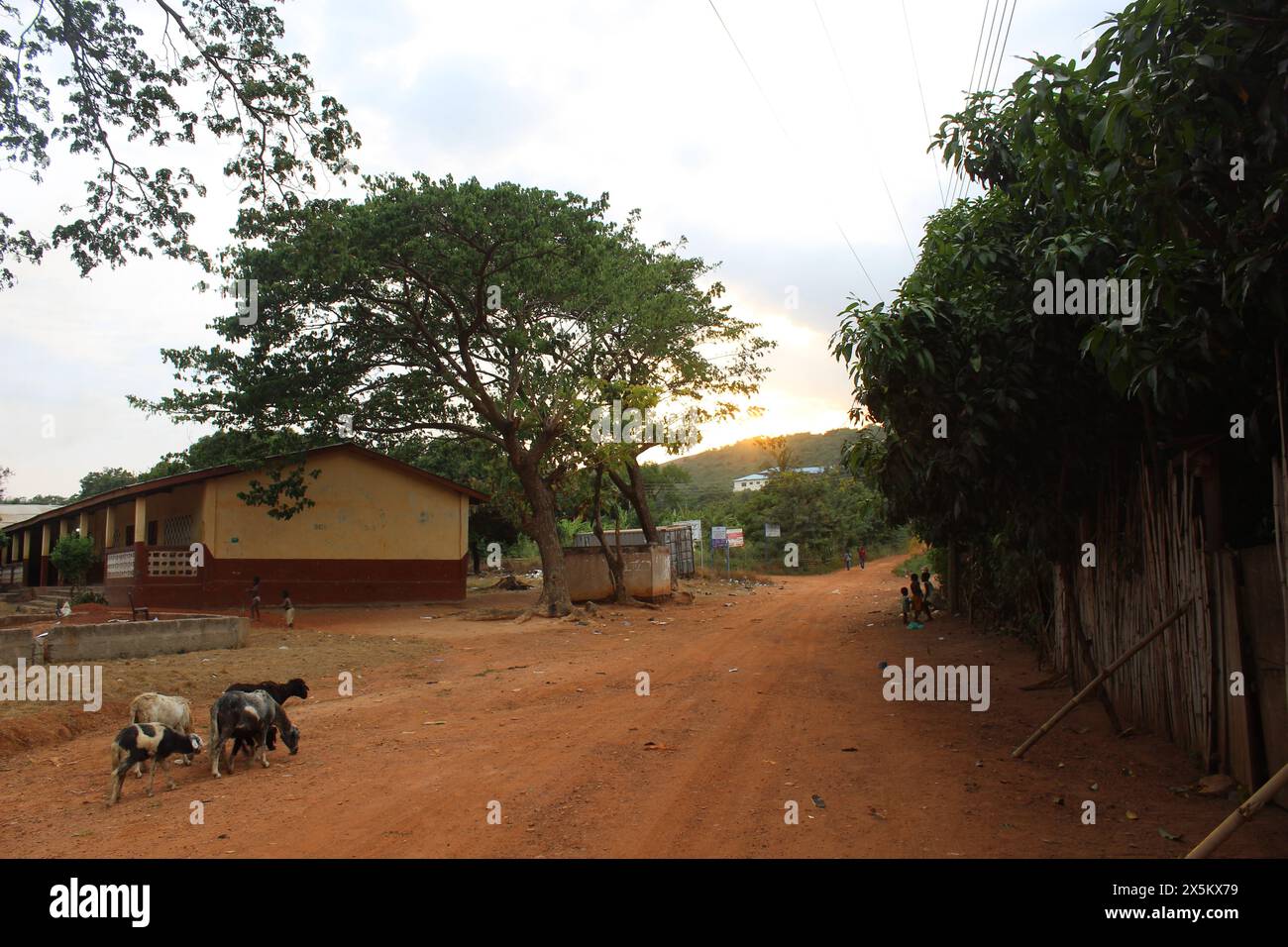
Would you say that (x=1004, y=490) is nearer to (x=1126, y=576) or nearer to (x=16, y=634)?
(x=1126, y=576)

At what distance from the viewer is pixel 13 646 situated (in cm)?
1098

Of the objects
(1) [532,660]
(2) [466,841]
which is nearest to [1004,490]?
(2) [466,841]

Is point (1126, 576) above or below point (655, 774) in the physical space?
above

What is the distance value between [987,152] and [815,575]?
37259mm

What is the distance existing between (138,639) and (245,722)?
7.04 m

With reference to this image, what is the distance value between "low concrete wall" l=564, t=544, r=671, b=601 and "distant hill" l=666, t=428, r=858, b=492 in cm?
6827

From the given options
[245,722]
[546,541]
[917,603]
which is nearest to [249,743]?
[245,722]

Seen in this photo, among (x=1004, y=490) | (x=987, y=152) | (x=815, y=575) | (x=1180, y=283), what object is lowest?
(x=815, y=575)

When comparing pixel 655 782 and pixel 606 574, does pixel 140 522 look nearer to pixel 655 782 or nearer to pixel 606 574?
pixel 606 574

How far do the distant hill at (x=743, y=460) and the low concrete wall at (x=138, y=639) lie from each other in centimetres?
8105

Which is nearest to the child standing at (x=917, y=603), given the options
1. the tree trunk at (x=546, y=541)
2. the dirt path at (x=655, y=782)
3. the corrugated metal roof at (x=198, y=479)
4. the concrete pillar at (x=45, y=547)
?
the dirt path at (x=655, y=782)

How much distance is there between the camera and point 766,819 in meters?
5.49

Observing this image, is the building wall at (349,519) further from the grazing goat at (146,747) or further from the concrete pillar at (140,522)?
the grazing goat at (146,747)

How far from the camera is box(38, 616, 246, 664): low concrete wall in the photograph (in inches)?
466
